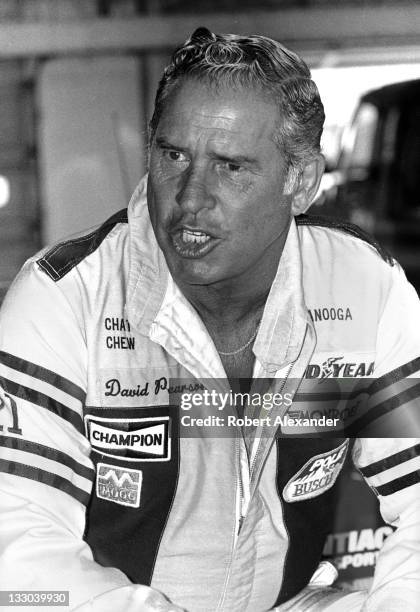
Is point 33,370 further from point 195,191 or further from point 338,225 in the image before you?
point 338,225

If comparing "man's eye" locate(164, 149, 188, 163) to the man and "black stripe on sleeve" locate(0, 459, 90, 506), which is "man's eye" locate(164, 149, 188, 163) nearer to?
the man

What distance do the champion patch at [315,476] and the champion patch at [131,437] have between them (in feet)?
0.79

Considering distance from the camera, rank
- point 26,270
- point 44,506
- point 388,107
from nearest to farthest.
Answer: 1. point 44,506
2. point 26,270
3. point 388,107

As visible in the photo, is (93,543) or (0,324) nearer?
(0,324)

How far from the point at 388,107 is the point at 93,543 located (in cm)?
137

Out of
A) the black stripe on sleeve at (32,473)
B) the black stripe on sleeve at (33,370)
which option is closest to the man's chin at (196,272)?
the black stripe on sleeve at (33,370)

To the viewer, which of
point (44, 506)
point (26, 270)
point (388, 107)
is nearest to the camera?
point (44, 506)

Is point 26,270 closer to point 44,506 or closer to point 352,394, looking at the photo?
point 44,506

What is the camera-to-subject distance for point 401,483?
1.53 meters

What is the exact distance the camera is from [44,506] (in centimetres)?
130

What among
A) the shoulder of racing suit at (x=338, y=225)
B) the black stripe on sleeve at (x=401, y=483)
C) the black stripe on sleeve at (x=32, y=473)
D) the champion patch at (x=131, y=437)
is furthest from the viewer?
the shoulder of racing suit at (x=338, y=225)

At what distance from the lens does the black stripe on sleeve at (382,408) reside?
1525 mm

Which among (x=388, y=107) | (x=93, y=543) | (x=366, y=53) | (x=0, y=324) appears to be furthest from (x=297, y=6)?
(x=93, y=543)

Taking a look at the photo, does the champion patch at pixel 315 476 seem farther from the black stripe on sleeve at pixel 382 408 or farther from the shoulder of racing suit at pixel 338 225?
the shoulder of racing suit at pixel 338 225
